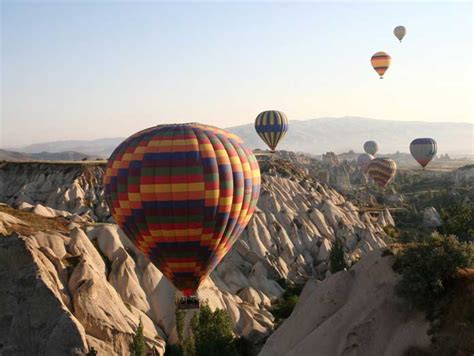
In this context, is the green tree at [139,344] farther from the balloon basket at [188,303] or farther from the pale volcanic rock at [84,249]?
the pale volcanic rock at [84,249]

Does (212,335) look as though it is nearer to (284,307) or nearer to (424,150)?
(284,307)

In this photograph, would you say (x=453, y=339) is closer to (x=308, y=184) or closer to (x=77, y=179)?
(x=77, y=179)

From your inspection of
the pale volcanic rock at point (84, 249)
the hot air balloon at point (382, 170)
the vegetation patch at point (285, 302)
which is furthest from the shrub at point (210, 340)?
the hot air balloon at point (382, 170)

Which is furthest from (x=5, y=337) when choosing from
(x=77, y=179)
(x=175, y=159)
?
(x=77, y=179)

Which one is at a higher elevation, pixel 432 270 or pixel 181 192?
pixel 181 192

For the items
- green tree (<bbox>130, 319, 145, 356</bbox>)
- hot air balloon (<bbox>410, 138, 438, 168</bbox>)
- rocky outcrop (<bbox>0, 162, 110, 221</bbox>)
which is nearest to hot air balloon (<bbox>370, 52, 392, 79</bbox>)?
hot air balloon (<bbox>410, 138, 438, 168</bbox>)

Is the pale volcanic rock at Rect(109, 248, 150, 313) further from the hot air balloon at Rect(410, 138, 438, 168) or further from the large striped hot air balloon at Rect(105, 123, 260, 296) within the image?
the hot air balloon at Rect(410, 138, 438, 168)

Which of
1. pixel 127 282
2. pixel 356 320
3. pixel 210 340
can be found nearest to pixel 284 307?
pixel 210 340

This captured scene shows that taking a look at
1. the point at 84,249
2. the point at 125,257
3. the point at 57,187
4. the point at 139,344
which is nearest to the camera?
the point at 139,344
